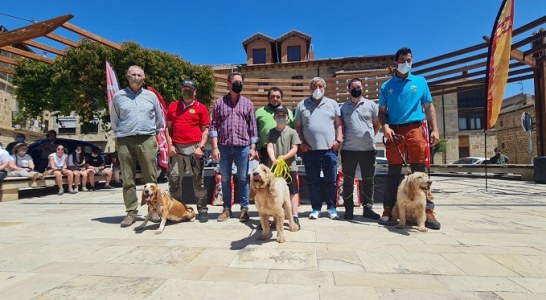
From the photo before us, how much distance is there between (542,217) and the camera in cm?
468

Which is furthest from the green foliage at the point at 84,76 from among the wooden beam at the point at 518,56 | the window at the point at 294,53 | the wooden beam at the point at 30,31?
the window at the point at 294,53

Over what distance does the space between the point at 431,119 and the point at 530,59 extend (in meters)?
8.06

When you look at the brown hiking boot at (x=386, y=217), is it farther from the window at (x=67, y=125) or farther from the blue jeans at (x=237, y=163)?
the window at (x=67, y=125)

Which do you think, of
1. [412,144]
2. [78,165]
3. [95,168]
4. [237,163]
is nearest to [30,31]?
[78,165]

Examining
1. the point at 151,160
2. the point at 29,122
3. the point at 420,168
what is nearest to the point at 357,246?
the point at 420,168

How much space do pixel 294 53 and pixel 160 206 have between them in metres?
25.3

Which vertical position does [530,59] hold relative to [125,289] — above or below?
above

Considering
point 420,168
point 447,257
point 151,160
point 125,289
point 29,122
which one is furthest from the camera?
point 29,122

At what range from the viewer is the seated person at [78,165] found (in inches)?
368

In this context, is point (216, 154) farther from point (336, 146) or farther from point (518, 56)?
point (518, 56)

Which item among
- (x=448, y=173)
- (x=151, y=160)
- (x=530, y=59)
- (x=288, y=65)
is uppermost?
(x=288, y=65)

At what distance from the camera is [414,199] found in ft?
12.7

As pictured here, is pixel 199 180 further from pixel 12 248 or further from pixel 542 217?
pixel 542 217

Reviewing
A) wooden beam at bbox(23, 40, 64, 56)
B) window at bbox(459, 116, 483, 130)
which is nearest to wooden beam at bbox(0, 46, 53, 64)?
wooden beam at bbox(23, 40, 64, 56)
